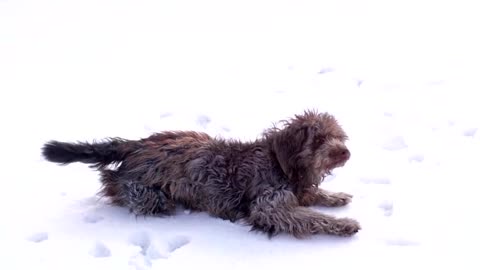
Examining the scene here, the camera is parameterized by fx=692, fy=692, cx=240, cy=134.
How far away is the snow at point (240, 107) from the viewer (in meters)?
4.73

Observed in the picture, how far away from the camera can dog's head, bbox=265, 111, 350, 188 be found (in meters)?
4.87

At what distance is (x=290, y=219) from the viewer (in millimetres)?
4848

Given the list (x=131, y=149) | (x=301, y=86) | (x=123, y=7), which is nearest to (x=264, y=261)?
(x=131, y=149)

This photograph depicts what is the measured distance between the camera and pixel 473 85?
6.96m

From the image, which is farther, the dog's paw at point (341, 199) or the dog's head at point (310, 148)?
the dog's paw at point (341, 199)

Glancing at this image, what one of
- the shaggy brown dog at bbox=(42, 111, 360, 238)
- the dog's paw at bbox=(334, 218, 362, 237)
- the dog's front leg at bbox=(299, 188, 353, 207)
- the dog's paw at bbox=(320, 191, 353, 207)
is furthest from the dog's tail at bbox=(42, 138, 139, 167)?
the dog's paw at bbox=(334, 218, 362, 237)

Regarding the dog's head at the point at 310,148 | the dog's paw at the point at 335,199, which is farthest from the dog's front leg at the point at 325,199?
the dog's head at the point at 310,148

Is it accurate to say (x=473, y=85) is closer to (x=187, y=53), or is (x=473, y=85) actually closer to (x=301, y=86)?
(x=301, y=86)

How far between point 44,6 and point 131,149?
4.98 m

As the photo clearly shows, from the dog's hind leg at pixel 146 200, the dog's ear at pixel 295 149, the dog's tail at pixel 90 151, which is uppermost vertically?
the dog's ear at pixel 295 149

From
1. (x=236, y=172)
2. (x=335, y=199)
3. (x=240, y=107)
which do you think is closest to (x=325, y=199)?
(x=335, y=199)

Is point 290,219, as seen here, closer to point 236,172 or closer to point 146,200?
point 236,172

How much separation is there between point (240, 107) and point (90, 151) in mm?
2159

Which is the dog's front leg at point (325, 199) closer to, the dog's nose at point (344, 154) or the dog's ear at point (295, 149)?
the dog's ear at point (295, 149)
